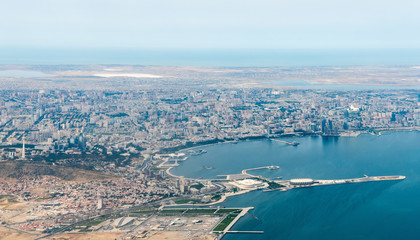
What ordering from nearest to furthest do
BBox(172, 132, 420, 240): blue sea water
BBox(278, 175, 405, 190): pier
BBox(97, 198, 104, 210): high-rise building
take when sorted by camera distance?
BBox(172, 132, 420, 240): blue sea water < BBox(97, 198, 104, 210): high-rise building < BBox(278, 175, 405, 190): pier

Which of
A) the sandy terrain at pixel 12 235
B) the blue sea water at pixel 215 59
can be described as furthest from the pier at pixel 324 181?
the blue sea water at pixel 215 59

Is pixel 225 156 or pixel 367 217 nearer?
pixel 367 217

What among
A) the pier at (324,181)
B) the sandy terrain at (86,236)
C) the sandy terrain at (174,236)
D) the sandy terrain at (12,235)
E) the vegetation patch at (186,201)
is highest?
the pier at (324,181)

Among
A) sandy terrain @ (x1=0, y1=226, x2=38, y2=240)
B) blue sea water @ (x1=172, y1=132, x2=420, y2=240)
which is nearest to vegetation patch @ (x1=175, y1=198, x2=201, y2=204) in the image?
blue sea water @ (x1=172, y1=132, x2=420, y2=240)

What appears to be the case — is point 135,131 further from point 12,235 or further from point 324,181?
point 12,235

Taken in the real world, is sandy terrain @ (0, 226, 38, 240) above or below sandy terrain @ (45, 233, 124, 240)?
below

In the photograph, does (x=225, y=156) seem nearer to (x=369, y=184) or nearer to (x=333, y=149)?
(x=333, y=149)

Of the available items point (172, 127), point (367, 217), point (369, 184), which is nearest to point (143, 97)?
point (172, 127)

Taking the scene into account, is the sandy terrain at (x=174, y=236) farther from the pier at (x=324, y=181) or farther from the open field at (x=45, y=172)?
the open field at (x=45, y=172)

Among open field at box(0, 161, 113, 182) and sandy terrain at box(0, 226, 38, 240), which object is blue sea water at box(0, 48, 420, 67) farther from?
sandy terrain at box(0, 226, 38, 240)
